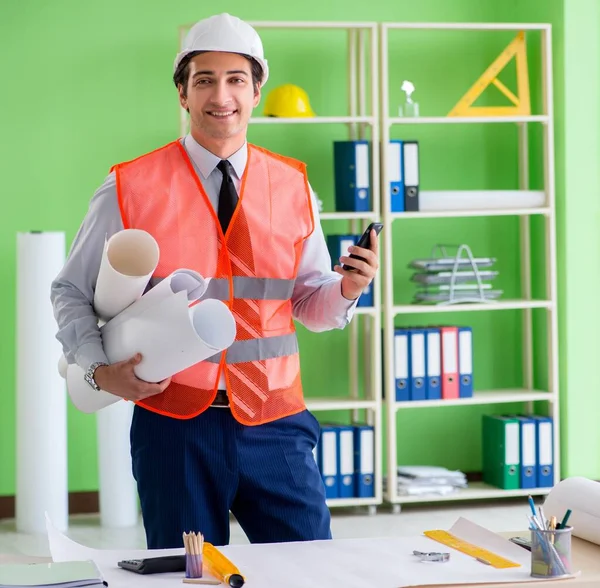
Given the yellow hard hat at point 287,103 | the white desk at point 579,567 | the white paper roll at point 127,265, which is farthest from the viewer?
the yellow hard hat at point 287,103

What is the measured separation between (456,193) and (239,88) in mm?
2765

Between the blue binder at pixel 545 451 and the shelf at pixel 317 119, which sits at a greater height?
the shelf at pixel 317 119

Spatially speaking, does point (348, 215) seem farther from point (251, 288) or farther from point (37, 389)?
point (251, 288)

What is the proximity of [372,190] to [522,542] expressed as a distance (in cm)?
296

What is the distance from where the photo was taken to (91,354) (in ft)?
5.81

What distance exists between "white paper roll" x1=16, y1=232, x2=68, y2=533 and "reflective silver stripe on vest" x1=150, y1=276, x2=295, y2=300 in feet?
8.22

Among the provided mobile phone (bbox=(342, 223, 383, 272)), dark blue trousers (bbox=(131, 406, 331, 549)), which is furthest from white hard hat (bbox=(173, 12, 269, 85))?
dark blue trousers (bbox=(131, 406, 331, 549))

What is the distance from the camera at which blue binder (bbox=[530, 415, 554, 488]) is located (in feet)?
15.3

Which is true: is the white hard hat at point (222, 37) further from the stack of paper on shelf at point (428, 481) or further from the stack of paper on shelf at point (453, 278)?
the stack of paper on shelf at point (428, 481)

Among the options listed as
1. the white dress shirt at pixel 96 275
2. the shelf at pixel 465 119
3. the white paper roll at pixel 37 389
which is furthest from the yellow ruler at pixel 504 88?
the white dress shirt at pixel 96 275

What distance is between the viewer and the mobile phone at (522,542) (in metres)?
1.70

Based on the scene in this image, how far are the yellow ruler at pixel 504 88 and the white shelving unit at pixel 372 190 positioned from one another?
0.40m

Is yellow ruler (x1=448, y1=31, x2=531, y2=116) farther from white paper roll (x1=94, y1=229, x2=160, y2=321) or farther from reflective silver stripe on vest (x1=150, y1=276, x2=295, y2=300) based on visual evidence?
white paper roll (x1=94, y1=229, x2=160, y2=321)

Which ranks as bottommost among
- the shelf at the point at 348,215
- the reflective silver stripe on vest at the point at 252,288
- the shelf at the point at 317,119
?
the reflective silver stripe on vest at the point at 252,288
